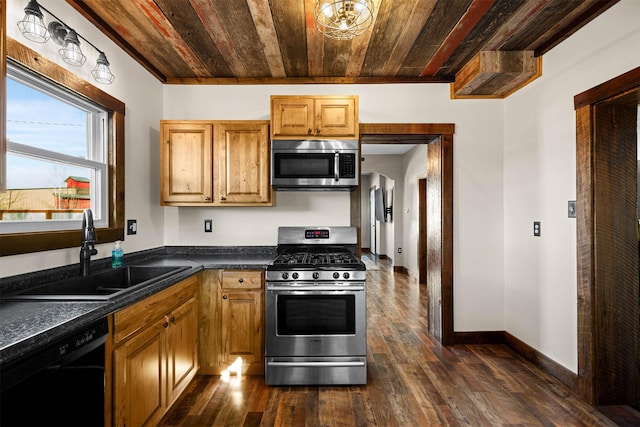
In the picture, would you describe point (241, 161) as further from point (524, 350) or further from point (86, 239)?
point (524, 350)

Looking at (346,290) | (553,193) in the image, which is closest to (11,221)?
(346,290)

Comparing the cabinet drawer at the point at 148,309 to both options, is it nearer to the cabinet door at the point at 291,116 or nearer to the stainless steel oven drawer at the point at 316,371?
the stainless steel oven drawer at the point at 316,371

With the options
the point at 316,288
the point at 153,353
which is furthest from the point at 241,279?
the point at 153,353

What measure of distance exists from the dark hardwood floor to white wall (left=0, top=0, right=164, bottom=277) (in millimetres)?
1196

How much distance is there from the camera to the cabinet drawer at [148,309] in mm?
1551

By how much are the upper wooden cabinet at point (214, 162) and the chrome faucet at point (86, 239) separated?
2.96 feet

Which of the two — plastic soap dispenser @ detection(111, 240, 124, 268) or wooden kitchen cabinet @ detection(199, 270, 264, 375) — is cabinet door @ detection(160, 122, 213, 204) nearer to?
plastic soap dispenser @ detection(111, 240, 124, 268)

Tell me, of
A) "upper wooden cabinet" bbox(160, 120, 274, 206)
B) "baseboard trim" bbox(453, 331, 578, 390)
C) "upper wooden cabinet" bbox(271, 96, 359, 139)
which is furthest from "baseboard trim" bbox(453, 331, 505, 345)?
"upper wooden cabinet" bbox(160, 120, 274, 206)

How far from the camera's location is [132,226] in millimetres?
2715

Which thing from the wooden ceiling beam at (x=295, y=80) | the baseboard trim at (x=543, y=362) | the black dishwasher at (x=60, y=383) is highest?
the wooden ceiling beam at (x=295, y=80)

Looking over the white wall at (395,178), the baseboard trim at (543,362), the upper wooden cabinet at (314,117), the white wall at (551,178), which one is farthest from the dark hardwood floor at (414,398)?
the white wall at (395,178)

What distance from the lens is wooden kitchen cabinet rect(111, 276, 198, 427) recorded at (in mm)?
1564

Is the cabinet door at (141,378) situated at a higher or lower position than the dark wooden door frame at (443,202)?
lower

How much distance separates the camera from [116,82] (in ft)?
8.21
